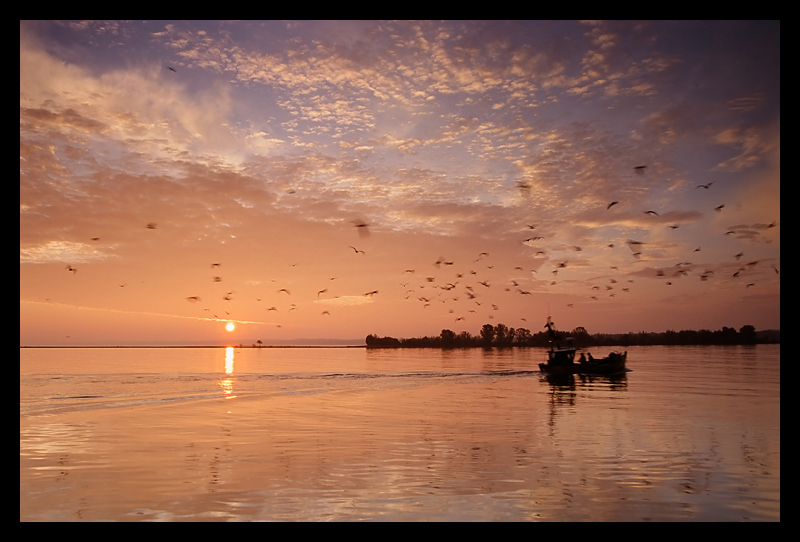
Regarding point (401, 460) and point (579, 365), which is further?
point (579, 365)

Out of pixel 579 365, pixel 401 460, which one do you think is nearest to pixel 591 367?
pixel 579 365

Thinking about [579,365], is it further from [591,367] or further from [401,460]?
[401,460]

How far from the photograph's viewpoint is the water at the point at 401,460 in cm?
1437

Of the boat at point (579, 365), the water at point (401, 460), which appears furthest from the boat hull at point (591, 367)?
the water at point (401, 460)

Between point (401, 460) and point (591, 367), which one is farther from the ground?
point (401, 460)

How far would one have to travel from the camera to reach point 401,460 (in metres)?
19.8

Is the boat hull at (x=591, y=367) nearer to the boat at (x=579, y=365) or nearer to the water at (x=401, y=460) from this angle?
the boat at (x=579, y=365)

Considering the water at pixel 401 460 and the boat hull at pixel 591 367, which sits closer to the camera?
the water at pixel 401 460

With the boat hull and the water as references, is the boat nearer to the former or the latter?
the boat hull
